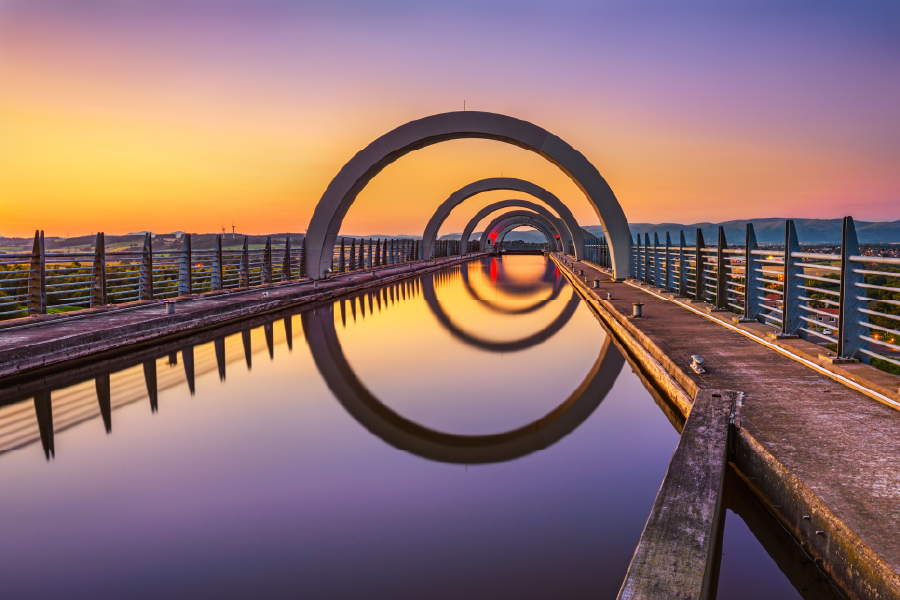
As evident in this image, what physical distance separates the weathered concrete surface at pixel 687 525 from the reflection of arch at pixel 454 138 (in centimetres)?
1744

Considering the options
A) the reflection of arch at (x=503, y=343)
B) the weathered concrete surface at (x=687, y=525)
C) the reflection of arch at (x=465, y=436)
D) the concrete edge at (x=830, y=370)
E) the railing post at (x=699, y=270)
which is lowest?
the reflection of arch at (x=465, y=436)

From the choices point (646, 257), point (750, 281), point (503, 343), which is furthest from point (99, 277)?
point (646, 257)

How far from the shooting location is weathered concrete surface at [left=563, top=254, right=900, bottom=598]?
272cm

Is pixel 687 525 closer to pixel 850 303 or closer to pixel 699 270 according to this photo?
pixel 850 303

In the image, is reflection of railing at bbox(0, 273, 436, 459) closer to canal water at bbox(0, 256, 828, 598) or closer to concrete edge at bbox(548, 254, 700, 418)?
canal water at bbox(0, 256, 828, 598)

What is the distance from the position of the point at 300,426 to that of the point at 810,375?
4.61 m

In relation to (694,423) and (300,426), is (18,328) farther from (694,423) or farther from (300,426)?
(694,423)

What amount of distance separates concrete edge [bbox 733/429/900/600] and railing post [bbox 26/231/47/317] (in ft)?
34.8

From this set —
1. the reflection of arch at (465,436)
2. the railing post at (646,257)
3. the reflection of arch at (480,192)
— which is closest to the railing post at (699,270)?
the reflection of arch at (465,436)

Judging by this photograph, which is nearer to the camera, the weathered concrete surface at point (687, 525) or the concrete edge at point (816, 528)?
the weathered concrete surface at point (687, 525)

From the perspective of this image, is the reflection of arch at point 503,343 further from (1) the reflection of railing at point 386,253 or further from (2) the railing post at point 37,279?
(1) the reflection of railing at point 386,253

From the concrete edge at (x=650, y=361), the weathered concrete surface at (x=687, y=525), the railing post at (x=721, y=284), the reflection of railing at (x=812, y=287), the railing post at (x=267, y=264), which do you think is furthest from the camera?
the railing post at (x=267, y=264)

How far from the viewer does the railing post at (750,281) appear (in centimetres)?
937

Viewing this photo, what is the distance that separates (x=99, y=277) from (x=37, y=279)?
1602mm
